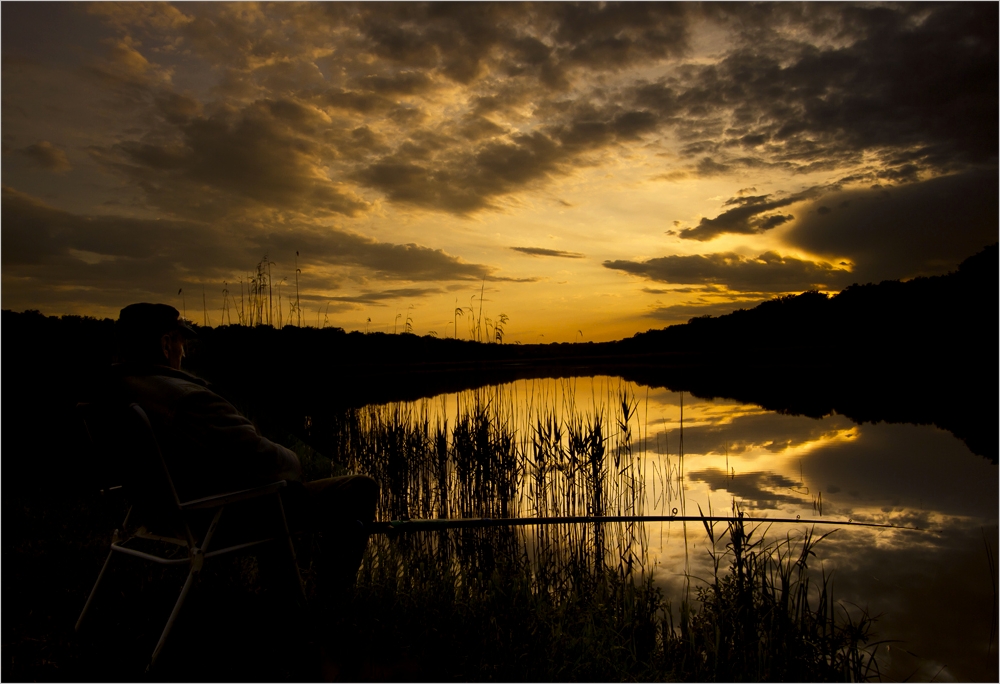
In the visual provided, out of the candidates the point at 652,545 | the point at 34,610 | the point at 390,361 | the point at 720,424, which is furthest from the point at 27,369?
the point at 390,361

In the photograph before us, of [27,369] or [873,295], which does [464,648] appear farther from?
[873,295]

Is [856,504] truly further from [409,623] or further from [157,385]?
[157,385]

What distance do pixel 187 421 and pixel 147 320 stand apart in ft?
1.77

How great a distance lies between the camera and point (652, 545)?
5.66m

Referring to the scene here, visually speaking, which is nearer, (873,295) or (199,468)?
(199,468)

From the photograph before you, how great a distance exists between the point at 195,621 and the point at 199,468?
92 cm

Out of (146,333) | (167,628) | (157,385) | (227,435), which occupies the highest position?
(146,333)

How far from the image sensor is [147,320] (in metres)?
2.69

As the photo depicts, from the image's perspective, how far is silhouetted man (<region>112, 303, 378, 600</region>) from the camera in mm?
2527

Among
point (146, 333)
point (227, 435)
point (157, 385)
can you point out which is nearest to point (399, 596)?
point (227, 435)

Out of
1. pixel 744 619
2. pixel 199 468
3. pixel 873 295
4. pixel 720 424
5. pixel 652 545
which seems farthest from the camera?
pixel 873 295

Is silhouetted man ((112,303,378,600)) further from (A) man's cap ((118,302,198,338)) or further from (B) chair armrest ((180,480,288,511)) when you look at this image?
(B) chair armrest ((180,480,288,511))

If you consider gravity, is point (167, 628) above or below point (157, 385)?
below

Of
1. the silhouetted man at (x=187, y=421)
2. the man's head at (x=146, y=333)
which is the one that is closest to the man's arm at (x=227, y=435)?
the silhouetted man at (x=187, y=421)
